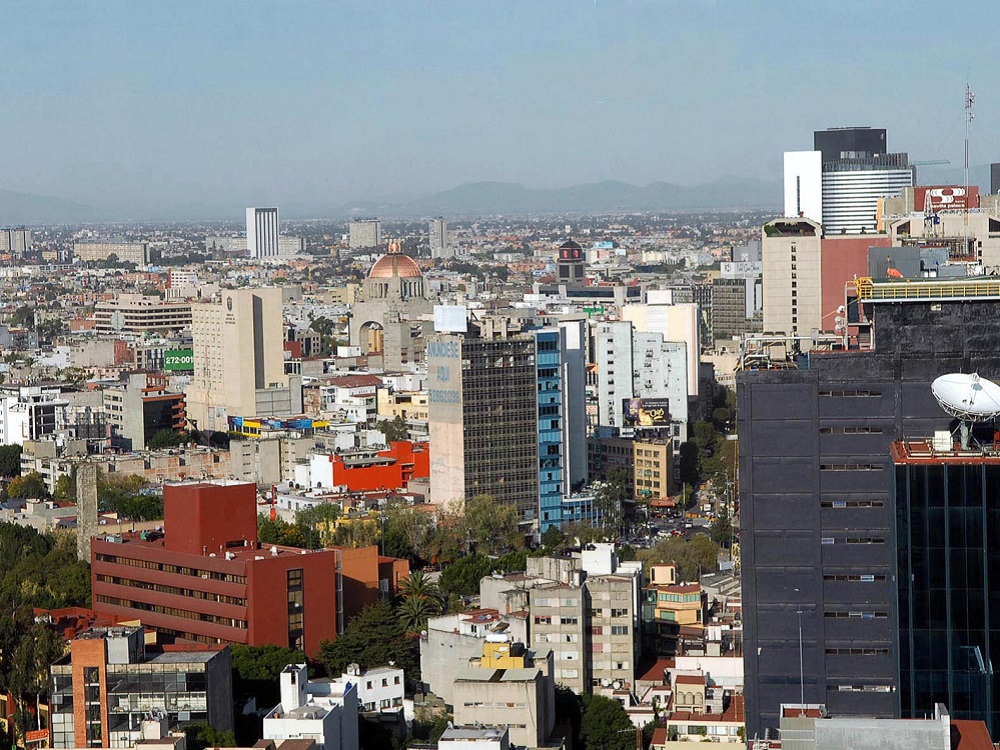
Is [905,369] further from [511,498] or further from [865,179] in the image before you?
[865,179]

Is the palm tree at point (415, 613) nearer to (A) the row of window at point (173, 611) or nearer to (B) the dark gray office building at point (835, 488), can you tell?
(A) the row of window at point (173, 611)

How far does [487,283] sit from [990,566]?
7496 centimetres

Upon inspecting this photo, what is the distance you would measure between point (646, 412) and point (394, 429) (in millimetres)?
4822

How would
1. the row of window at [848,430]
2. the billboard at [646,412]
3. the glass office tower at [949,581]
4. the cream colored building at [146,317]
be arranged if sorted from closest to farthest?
1. the glass office tower at [949,581]
2. the row of window at [848,430]
3. the billboard at [646,412]
4. the cream colored building at [146,317]

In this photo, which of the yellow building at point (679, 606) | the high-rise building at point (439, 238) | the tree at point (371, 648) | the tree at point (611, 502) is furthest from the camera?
the high-rise building at point (439, 238)

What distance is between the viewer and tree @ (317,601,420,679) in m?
19.1

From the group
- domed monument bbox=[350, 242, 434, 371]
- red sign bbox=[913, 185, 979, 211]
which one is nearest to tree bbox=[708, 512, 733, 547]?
red sign bbox=[913, 185, 979, 211]

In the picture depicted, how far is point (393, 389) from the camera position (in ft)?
136

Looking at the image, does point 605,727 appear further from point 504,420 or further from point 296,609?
point 504,420

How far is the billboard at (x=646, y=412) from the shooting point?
3728 centimetres

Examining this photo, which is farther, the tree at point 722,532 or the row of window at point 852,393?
the tree at point 722,532

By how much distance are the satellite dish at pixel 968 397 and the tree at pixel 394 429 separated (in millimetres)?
23375

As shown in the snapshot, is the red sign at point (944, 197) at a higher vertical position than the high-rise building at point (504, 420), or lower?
higher

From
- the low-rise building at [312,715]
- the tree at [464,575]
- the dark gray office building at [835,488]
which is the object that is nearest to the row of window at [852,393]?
the dark gray office building at [835,488]
